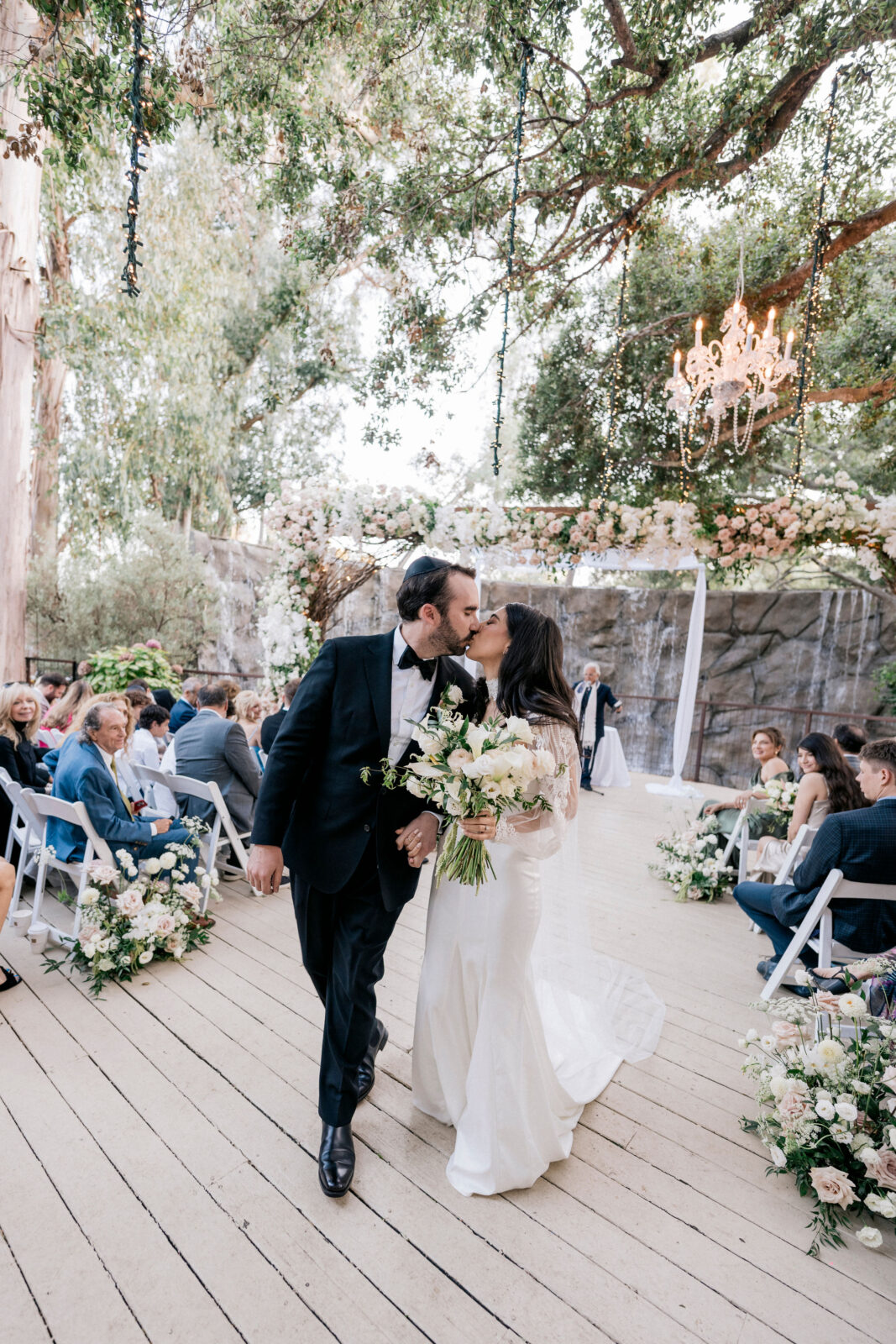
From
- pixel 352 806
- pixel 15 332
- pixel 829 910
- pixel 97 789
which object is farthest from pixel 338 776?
pixel 15 332

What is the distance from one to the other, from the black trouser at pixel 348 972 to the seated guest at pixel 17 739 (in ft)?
9.15

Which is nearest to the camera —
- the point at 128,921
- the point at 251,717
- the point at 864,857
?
the point at 864,857

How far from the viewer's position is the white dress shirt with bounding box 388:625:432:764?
2.12m

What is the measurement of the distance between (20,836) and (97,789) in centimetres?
91

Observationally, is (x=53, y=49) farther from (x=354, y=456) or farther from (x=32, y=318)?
(x=354, y=456)

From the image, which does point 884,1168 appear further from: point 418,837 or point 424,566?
point 424,566

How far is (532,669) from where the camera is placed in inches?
84.1

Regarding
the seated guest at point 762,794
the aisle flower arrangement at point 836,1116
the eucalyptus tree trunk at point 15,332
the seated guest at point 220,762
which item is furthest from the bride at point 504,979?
the eucalyptus tree trunk at point 15,332

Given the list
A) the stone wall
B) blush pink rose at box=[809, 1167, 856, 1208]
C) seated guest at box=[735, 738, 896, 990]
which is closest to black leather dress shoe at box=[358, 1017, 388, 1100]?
blush pink rose at box=[809, 1167, 856, 1208]

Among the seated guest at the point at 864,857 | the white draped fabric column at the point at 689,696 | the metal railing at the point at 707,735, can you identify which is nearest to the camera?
the seated guest at the point at 864,857

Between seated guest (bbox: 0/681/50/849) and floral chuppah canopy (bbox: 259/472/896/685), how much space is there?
3011 millimetres

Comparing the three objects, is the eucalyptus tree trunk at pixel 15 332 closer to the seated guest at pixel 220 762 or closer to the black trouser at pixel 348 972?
the seated guest at pixel 220 762

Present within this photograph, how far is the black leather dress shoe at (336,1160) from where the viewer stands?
6.68 ft

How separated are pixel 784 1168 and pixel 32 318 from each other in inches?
321
